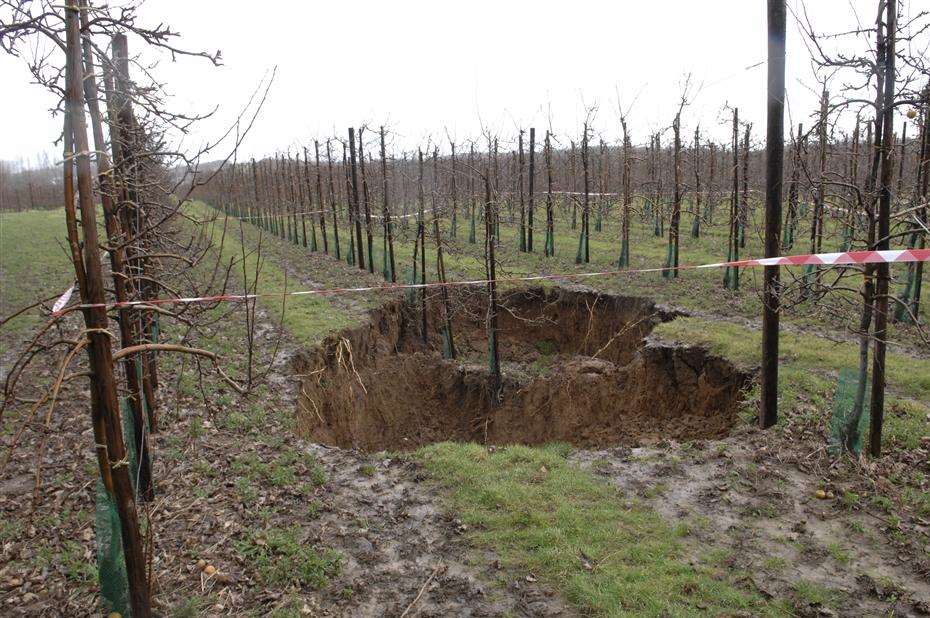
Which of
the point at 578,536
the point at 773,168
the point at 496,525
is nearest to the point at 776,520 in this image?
the point at 578,536

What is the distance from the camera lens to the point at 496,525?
19.3ft

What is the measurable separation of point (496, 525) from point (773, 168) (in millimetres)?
5274

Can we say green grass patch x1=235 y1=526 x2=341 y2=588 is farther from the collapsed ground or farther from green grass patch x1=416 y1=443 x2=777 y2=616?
green grass patch x1=416 y1=443 x2=777 y2=616

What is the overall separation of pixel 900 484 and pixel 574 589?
13.3 ft

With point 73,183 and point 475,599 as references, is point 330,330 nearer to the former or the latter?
point 475,599

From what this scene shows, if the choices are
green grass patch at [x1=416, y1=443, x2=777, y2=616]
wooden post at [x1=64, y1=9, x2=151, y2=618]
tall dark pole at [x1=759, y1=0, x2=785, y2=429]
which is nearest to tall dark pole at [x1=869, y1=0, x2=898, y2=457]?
tall dark pole at [x1=759, y1=0, x2=785, y2=429]

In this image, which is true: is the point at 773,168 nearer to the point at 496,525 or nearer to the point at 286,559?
the point at 496,525

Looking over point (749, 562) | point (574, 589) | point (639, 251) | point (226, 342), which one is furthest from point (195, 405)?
point (639, 251)

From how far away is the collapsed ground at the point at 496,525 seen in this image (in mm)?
4844

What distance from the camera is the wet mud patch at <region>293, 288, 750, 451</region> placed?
10.3 metres

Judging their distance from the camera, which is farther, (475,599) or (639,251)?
(639,251)

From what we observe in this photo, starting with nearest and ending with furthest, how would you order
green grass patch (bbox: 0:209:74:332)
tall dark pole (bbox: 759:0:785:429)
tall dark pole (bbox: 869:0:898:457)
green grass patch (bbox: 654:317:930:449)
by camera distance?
tall dark pole (bbox: 869:0:898:457)
tall dark pole (bbox: 759:0:785:429)
green grass patch (bbox: 654:317:930:449)
green grass patch (bbox: 0:209:74:332)

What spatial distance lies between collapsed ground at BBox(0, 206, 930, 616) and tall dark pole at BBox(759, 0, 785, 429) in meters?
1.18

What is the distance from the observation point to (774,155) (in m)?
6.97
